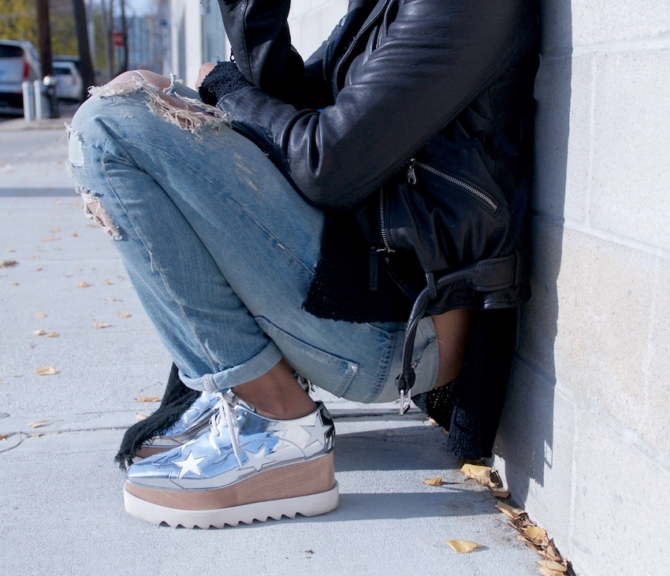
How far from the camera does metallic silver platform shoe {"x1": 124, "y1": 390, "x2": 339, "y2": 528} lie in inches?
75.2

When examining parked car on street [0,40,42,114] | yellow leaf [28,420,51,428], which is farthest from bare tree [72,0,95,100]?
yellow leaf [28,420,51,428]

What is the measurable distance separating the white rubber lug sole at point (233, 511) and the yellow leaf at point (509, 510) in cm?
40

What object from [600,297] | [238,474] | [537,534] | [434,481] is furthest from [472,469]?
[600,297]

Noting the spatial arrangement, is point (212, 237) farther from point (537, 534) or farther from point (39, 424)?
point (39, 424)

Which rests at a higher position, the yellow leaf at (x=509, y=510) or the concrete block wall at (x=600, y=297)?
the concrete block wall at (x=600, y=297)

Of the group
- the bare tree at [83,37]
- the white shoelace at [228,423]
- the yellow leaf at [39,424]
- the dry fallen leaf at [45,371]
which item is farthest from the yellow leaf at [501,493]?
the bare tree at [83,37]

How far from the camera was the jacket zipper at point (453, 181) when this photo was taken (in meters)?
1.75

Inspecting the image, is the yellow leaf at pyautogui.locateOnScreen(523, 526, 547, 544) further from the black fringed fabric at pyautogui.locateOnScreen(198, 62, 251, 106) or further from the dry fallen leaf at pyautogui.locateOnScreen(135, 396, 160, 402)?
the dry fallen leaf at pyautogui.locateOnScreen(135, 396, 160, 402)

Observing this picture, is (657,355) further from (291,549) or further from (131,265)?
(131,265)

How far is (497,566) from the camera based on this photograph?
5.84ft

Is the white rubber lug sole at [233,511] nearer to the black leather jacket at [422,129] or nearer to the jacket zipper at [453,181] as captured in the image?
the black leather jacket at [422,129]

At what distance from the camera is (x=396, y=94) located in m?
1.66

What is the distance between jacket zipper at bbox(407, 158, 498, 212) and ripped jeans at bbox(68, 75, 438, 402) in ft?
0.74

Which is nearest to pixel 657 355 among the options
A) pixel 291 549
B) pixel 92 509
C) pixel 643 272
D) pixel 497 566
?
pixel 643 272
